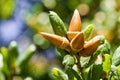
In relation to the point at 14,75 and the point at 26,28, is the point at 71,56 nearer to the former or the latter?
the point at 14,75

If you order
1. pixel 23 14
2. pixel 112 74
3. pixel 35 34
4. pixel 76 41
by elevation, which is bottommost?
pixel 112 74

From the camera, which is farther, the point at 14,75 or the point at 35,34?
the point at 35,34

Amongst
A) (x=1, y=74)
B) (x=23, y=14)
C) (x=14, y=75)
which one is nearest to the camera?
(x=1, y=74)

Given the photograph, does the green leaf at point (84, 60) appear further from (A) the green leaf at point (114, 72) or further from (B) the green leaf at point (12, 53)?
(B) the green leaf at point (12, 53)

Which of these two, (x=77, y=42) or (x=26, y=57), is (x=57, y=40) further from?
(x=26, y=57)

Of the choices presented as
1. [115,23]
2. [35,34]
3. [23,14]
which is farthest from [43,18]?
[115,23]

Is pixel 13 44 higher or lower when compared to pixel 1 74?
higher

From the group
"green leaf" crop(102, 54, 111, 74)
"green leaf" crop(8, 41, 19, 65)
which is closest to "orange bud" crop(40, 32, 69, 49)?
"green leaf" crop(102, 54, 111, 74)
